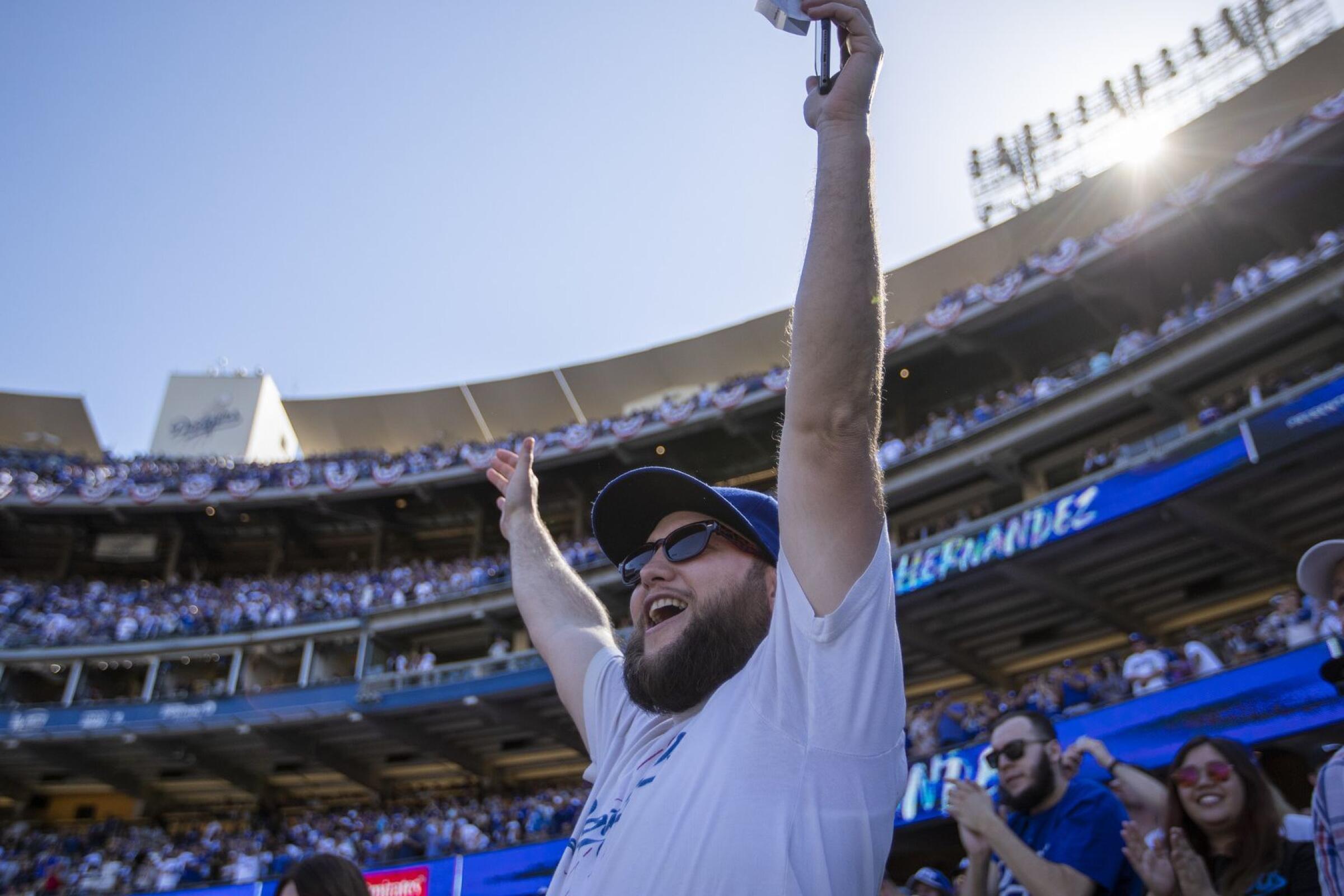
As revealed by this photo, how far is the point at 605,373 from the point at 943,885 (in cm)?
3218

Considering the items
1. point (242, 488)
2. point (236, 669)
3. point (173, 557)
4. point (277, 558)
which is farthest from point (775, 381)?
point (173, 557)

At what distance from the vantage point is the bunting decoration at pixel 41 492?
30.9 m

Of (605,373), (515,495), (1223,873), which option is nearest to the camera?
(1223,873)

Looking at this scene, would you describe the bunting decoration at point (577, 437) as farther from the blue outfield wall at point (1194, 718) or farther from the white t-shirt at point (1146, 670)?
the white t-shirt at point (1146, 670)

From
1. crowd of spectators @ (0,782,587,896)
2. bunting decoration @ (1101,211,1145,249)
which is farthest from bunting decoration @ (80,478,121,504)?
bunting decoration @ (1101,211,1145,249)

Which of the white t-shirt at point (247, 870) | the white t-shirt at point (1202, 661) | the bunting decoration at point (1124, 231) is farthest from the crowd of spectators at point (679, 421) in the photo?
the white t-shirt at point (247, 870)

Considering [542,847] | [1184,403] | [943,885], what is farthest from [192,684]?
[943,885]

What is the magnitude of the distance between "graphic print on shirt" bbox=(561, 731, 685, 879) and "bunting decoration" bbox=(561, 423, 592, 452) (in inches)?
1044

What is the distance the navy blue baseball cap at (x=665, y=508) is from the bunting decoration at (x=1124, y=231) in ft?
71.6

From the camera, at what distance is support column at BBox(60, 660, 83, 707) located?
27953 millimetres

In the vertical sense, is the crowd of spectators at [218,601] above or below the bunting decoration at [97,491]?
below

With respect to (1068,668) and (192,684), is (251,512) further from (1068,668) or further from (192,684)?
(1068,668)

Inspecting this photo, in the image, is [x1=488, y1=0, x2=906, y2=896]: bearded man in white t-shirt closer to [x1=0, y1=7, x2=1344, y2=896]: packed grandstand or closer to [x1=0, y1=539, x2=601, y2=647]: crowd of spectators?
[x1=0, y1=7, x2=1344, y2=896]: packed grandstand

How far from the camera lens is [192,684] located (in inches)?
1164
